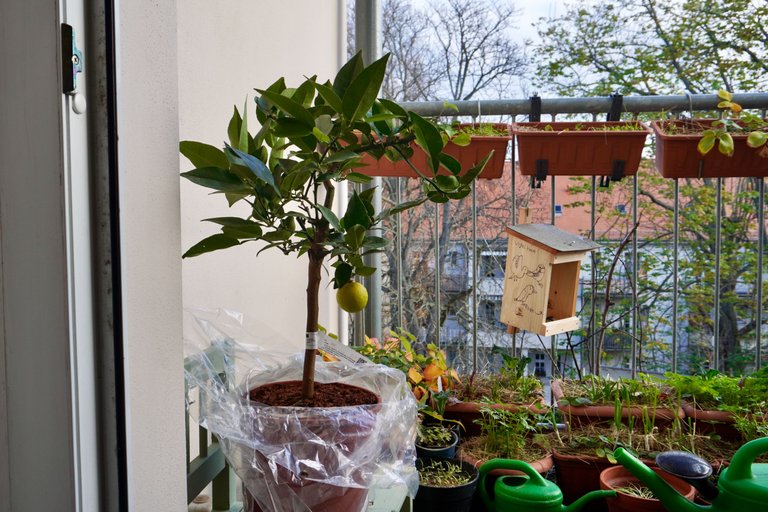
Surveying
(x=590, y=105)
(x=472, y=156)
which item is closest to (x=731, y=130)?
(x=590, y=105)

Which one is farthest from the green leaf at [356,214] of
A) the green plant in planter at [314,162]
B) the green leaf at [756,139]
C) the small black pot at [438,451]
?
the green leaf at [756,139]

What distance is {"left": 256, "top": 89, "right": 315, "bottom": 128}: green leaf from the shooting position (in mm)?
883

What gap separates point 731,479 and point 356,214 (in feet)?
3.53

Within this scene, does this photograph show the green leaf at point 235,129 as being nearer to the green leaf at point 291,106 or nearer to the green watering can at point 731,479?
the green leaf at point 291,106

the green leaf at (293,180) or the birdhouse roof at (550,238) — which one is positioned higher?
the green leaf at (293,180)

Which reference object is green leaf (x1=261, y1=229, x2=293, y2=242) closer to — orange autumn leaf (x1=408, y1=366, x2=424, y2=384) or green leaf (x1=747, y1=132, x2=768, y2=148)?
orange autumn leaf (x1=408, y1=366, x2=424, y2=384)

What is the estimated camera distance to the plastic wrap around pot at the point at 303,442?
0.98m

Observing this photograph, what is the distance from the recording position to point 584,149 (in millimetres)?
2211

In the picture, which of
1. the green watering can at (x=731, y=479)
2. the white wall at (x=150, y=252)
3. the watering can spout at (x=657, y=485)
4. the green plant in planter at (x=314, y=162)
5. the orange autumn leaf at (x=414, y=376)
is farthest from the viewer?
the orange autumn leaf at (x=414, y=376)

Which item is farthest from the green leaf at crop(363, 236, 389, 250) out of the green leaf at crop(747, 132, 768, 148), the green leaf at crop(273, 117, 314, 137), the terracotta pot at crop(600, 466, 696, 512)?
the green leaf at crop(747, 132, 768, 148)

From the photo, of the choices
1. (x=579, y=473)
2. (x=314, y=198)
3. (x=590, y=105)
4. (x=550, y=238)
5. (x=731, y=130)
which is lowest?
(x=579, y=473)

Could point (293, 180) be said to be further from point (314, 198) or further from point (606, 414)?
point (606, 414)

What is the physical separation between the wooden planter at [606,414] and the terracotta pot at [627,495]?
0.81ft

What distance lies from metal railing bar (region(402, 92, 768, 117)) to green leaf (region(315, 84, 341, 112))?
1483 mm
